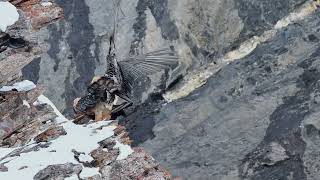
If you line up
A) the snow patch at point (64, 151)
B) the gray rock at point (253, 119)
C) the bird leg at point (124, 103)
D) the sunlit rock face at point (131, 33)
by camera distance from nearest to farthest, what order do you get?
the snow patch at point (64, 151), the bird leg at point (124, 103), the gray rock at point (253, 119), the sunlit rock face at point (131, 33)

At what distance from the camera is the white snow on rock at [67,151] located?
19.8 ft

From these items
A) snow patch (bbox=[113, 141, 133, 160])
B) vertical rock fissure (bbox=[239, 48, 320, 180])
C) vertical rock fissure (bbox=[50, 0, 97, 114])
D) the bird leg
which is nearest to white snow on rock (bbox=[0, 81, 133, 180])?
snow patch (bbox=[113, 141, 133, 160])

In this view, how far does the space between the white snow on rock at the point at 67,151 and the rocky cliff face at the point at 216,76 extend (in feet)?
18.7

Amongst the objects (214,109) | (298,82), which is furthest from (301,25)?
(214,109)

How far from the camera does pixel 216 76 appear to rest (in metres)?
14.1

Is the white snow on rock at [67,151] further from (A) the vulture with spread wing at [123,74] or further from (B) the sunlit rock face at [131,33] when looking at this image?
(B) the sunlit rock face at [131,33]

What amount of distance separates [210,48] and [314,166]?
429 cm

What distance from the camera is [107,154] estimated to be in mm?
6438

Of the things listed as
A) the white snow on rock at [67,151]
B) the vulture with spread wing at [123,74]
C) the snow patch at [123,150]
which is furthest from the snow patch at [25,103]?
the snow patch at [123,150]

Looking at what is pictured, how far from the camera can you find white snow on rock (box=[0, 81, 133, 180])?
237 inches

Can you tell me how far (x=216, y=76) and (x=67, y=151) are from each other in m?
8.13

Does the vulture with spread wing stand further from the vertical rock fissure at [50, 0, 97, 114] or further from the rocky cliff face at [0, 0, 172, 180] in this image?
the vertical rock fissure at [50, 0, 97, 114]

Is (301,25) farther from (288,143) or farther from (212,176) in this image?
(212,176)

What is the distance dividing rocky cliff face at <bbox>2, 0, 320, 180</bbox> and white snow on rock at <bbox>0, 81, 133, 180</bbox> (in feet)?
18.7
